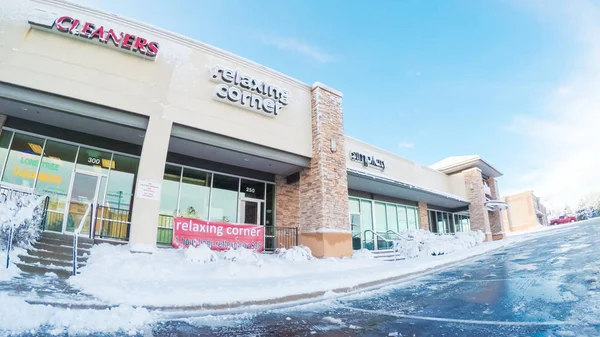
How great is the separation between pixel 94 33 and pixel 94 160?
449 cm

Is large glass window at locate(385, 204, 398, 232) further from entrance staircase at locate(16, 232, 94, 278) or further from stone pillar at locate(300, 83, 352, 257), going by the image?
entrance staircase at locate(16, 232, 94, 278)

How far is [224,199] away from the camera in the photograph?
1350 centimetres

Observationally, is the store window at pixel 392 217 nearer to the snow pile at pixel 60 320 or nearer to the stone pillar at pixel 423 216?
the stone pillar at pixel 423 216

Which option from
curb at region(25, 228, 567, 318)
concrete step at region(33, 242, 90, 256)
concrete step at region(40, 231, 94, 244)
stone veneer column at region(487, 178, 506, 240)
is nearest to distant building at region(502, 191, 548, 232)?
stone veneer column at region(487, 178, 506, 240)

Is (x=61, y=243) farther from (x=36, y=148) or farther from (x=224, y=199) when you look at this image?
(x=224, y=199)

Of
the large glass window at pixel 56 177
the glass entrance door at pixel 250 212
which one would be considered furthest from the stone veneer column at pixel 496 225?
the large glass window at pixel 56 177

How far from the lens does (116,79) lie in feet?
30.9

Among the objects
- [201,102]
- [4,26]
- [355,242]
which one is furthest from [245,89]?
[355,242]

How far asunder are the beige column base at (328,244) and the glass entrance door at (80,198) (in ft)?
26.3

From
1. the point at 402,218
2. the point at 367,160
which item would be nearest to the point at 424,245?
the point at 367,160

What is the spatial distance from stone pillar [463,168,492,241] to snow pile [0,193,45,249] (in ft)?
85.5

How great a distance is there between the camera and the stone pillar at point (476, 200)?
2364 centimetres

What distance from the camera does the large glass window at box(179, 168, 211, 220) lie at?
1245 centimetres

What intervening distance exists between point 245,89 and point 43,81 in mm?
6074
